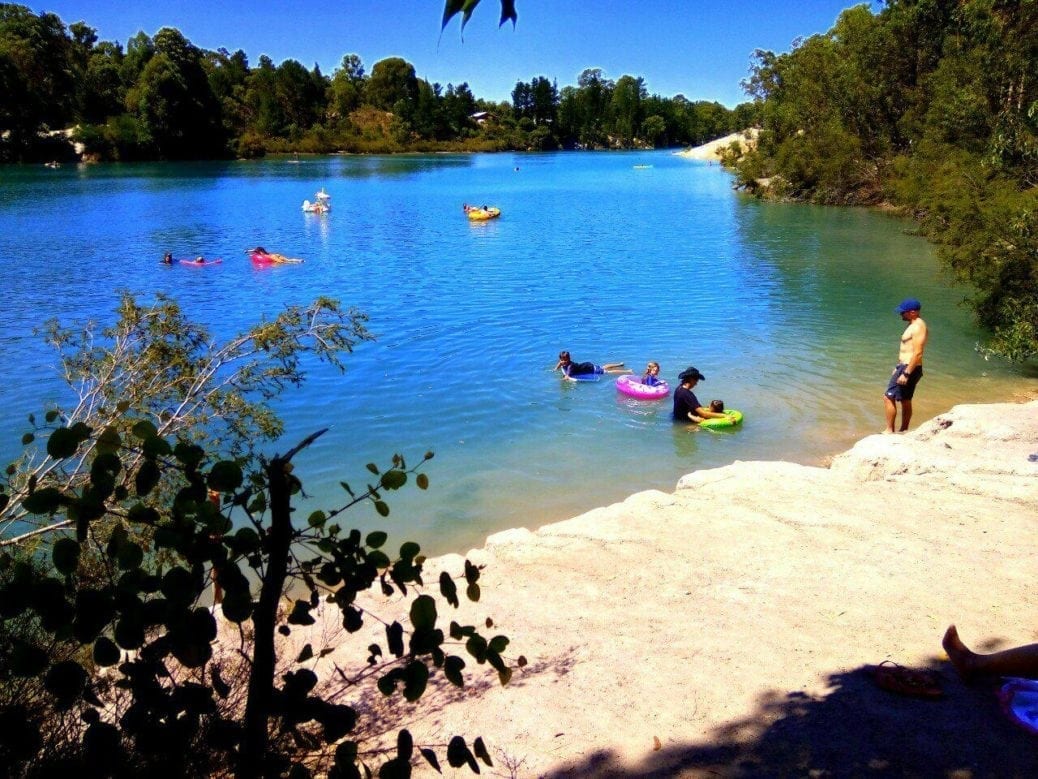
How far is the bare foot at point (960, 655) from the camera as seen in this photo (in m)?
4.46

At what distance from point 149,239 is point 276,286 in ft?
43.4

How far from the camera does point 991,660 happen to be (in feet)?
14.5

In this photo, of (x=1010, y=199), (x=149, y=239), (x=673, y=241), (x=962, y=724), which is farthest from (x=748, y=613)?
(x=149, y=239)

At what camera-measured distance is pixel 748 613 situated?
565 centimetres

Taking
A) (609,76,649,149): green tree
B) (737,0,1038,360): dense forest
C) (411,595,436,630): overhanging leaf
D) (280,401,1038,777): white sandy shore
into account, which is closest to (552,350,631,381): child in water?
(280,401,1038,777): white sandy shore

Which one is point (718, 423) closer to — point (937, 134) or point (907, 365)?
point (907, 365)

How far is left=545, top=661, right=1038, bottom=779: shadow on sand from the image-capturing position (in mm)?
3791

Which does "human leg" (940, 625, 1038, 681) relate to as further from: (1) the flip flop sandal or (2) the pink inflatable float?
(2) the pink inflatable float

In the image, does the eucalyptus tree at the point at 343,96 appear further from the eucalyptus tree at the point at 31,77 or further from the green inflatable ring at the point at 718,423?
the green inflatable ring at the point at 718,423

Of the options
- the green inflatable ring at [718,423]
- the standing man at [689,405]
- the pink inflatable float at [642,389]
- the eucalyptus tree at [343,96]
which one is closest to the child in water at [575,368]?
the pink inflatable float at [642,389]

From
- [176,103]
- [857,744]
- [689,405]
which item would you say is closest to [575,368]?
[689,405]

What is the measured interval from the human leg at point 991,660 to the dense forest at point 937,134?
10607 mm

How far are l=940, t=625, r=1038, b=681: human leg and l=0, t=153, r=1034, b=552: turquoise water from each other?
217 inches

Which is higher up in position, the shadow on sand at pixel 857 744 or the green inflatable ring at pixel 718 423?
the shadow on sand at pixel 857 744
